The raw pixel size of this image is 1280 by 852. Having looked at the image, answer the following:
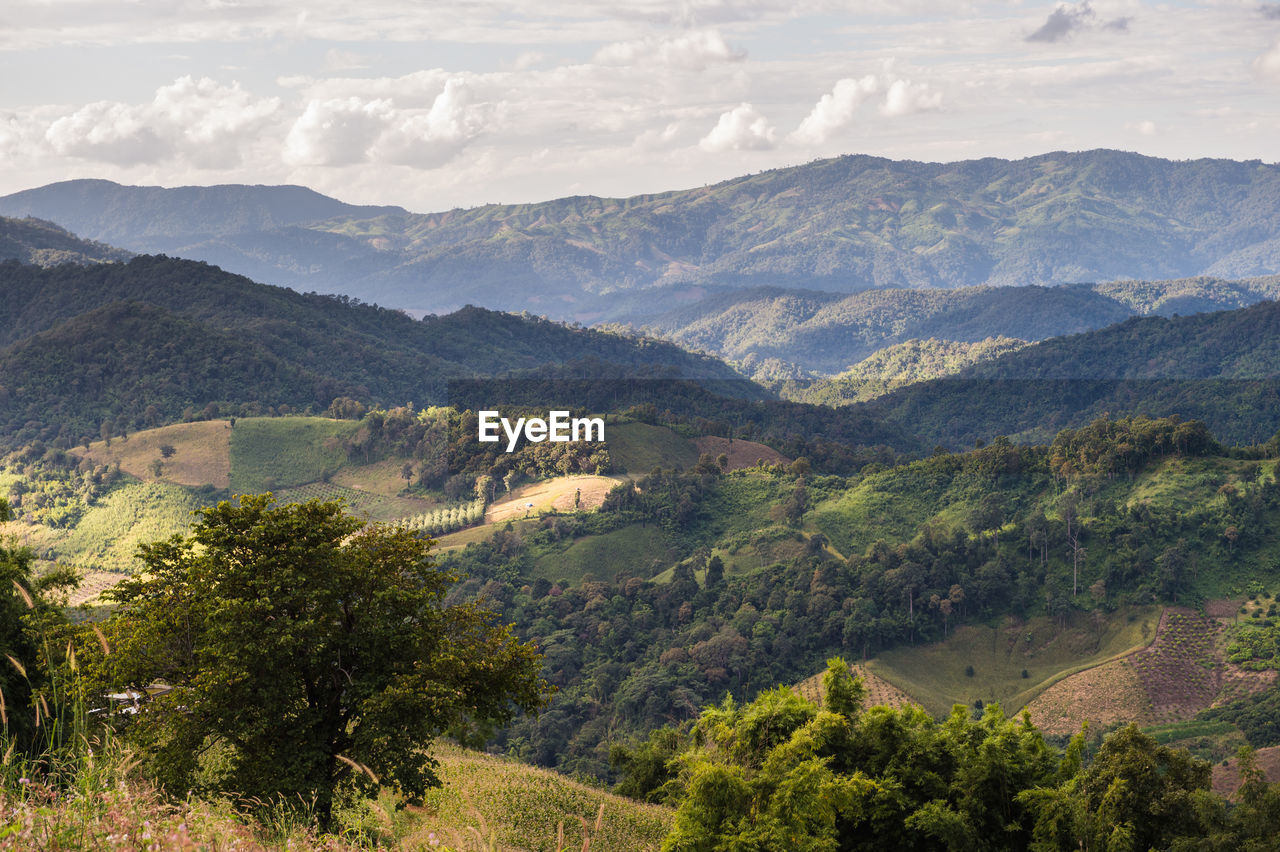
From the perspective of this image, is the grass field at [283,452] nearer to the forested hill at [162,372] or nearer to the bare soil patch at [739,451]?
the forested hill at [162,372]

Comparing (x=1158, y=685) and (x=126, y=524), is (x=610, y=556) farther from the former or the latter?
(x=126, y=524)

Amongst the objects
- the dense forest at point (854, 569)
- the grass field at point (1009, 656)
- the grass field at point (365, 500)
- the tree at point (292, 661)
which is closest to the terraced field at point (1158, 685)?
the grass field at point (1009, 656)

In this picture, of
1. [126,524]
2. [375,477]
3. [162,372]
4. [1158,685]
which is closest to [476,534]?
[375,477]

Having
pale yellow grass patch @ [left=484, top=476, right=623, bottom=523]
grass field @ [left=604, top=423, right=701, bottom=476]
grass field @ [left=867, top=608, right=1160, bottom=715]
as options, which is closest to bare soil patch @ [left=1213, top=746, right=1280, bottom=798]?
grass field @ [left=867, top=608, right=1160, bottom=715]

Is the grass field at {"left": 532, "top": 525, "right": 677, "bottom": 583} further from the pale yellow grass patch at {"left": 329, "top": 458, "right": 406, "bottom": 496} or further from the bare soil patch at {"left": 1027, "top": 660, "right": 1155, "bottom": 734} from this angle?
the bare soil patch at {"left": 1027, "top": 660, "right": 1155, "bottom": 734}

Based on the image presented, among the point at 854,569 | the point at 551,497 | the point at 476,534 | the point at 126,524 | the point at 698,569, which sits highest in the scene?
the point at 551,497

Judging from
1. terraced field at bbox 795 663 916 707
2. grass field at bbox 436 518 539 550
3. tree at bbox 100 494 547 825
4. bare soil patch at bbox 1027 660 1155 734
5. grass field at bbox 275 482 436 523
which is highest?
tree at bbox 100 494 547 825
